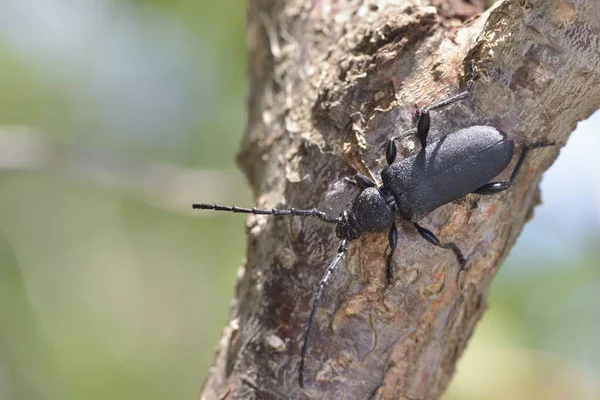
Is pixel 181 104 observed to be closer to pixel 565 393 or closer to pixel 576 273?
pixel 576 273

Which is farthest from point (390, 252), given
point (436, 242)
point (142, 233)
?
point (142, 233)

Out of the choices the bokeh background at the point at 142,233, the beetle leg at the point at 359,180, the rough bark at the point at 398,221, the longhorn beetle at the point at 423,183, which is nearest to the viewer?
the rough bark at the point at 398,221

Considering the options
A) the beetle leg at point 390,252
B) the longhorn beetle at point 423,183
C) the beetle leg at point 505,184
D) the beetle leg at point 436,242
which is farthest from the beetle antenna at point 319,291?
the beetle leg at point 505,184

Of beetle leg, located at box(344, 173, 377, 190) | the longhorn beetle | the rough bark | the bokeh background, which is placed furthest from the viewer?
the bokeh background

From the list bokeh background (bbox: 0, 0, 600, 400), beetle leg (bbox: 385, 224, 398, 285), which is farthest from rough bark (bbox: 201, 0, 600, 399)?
bokeh background (bbox: 0, 0, 600, 400)

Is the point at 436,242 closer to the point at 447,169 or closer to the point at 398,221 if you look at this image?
the point at 398,221

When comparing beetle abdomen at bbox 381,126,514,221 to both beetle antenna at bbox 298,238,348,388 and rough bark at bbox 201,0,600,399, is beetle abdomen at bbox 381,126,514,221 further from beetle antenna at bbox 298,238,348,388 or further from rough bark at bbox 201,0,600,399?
beetle antenna at bbox 298,238,348,388

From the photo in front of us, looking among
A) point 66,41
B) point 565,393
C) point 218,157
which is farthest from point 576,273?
point 66,41

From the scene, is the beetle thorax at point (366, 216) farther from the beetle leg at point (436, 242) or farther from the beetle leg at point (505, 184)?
the beetle leg at point (505, 184)
